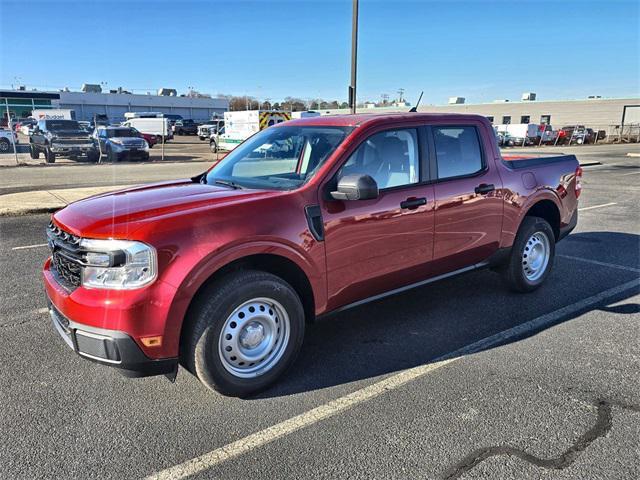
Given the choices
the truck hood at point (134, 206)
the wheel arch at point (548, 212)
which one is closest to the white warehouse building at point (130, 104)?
the truck hood at point (134, 206)

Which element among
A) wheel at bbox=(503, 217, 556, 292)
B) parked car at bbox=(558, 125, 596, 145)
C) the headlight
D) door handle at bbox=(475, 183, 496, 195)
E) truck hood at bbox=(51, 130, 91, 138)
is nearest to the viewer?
the headlight

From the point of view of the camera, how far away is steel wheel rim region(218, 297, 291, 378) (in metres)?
3.27

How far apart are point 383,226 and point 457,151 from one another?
4.13ft

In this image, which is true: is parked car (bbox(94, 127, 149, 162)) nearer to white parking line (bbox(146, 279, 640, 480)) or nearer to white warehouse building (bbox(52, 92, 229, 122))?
white parking line (bbox(146, 279, 640, 480))

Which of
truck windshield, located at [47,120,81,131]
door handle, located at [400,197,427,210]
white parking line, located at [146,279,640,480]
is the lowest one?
white parking line, located at [146,279,640,480]

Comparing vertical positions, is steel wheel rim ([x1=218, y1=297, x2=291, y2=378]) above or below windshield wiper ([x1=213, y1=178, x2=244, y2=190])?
below

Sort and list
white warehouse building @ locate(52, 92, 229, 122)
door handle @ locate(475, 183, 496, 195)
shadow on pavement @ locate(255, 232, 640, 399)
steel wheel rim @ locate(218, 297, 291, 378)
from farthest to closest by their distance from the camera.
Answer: white warehouse building @ locate(52, 92, 229, 122) → door handle @ locate(475, 183, 496, 195) → shadow on pavement @ locate(255, 232, 640, 399) → steel wheel rim @ locate(218, 297, 291, 378)

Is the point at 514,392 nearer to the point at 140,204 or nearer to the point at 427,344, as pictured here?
the point at 427,344

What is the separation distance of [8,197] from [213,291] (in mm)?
10803

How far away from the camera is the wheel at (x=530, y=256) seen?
203 inches

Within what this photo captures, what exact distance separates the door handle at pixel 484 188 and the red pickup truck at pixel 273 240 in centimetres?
1

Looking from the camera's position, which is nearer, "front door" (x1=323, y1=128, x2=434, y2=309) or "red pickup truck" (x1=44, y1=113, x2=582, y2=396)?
"red pickup truck" (x1=44, y1=113, x2=582, y2=396)

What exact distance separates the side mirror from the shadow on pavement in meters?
1.28

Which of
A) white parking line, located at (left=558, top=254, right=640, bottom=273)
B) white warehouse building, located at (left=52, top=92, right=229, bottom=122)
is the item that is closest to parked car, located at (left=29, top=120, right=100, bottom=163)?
white parking line, located at (left=558, top=254, right=640, bottom=273)
